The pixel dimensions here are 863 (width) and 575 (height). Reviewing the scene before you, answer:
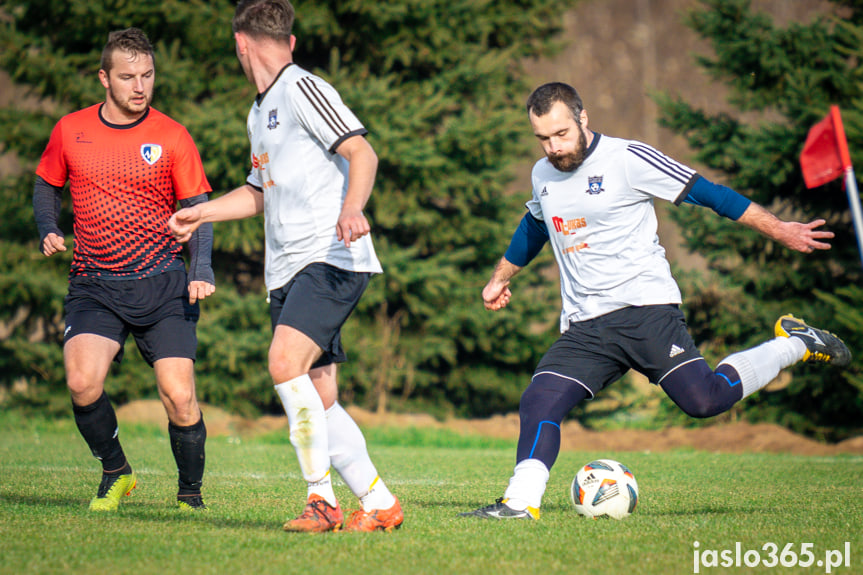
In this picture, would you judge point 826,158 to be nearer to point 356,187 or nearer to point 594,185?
point 594,185

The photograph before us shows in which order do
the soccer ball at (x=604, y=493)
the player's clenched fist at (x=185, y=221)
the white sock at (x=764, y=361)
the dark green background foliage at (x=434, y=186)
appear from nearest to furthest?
the player's clenched fist at (x=185, y=221) → the soccer ball at (x=604, y=493) → the white sock at (x=764, y=361) → the dark green background foliage at (x=434, y=186)

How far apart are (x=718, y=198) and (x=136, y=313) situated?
3447 millimetres

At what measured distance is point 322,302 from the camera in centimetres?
423

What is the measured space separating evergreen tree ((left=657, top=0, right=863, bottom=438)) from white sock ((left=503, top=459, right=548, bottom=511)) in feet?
33.7

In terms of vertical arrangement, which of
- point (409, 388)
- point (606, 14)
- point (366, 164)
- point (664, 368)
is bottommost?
point (409, 388)

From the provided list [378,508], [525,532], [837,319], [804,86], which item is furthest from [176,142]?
[804,86]

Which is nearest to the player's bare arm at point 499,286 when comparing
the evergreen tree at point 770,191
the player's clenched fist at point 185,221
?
the player's clenched fist at point 185,221

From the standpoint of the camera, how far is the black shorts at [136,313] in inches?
209

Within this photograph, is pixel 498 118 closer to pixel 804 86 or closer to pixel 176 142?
pixel 804 86

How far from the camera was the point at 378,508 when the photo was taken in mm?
4375

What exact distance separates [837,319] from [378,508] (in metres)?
10.2

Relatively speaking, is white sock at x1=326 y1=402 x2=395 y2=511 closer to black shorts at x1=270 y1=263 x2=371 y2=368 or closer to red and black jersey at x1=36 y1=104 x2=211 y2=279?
black shorts at x1=270 y1=263 x2=371 y2=368

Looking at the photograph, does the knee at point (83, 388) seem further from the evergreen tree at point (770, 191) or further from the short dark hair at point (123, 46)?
the evergreen tree at point (770, 191)

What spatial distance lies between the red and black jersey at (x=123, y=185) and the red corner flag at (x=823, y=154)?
348 cm
